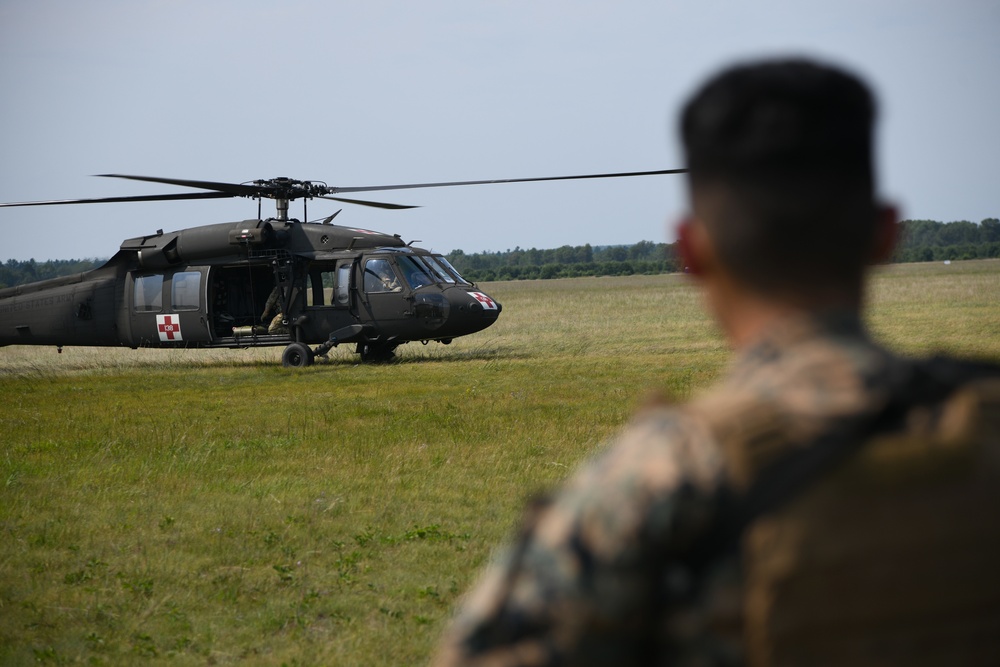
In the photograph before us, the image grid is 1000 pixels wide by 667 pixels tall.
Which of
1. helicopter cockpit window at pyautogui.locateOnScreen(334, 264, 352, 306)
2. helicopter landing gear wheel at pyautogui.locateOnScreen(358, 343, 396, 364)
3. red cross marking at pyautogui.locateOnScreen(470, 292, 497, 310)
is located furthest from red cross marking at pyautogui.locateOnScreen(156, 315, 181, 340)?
red cross marking at pyautogui.locateOnScreen(470, 292, 497, 310)

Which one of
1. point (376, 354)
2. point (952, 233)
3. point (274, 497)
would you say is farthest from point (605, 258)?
point (274, 497)

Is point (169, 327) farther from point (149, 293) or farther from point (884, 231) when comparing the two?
point (884, 231)

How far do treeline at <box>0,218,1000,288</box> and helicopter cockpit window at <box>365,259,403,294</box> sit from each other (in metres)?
68.5

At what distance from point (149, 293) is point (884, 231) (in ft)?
62.0

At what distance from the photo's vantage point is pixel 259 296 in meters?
19.5

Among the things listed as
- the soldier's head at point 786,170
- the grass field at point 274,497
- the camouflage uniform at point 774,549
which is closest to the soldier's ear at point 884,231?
the soldier's head at point 786,170

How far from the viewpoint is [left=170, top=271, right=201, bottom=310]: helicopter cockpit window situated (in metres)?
18.9

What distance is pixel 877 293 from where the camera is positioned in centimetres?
4191

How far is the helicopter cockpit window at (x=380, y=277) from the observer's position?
18.3 meters

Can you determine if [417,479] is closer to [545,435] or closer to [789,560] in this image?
[545,435]

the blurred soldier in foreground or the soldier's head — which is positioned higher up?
the soldier's head

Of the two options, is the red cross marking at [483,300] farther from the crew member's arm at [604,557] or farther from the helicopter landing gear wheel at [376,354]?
the crew member's arm at [604,557]

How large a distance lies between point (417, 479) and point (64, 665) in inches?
148

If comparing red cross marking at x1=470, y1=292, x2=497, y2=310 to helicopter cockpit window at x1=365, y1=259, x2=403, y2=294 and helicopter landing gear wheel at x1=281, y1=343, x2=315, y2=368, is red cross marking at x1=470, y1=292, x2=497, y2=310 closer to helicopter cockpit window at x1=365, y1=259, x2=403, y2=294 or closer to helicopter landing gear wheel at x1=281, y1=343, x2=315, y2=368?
helicopter cockpit window at x1=365, y1=259, x2=403, y2=294
